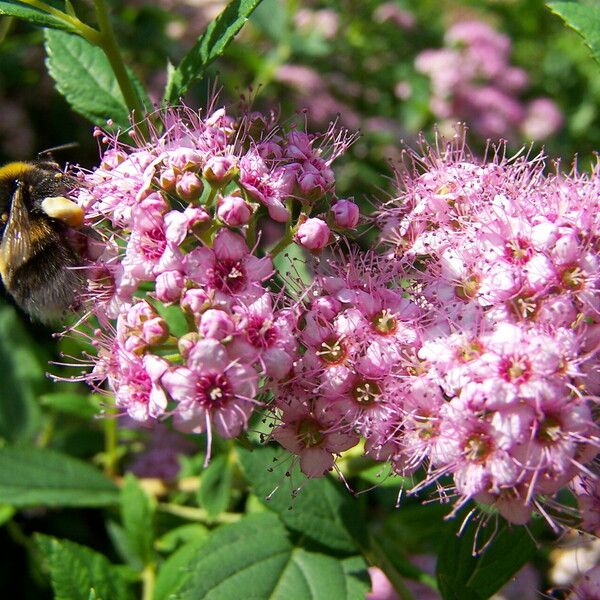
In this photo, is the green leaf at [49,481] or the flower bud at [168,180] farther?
the green leaf at [49,481]

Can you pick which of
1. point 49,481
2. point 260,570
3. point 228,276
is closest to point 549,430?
point 228,276

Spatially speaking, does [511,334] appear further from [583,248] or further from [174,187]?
[174,187]

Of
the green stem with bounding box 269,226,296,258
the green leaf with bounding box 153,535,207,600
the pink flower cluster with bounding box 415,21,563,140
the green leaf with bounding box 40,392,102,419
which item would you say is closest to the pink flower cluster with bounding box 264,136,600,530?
the green stem with bounding box 269,226,296,258

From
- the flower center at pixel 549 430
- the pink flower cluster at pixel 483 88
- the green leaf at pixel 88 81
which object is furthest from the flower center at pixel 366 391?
the pink flower cluster at pixel 483 88

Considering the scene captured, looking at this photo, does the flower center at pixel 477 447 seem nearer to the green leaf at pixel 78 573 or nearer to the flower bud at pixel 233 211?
the flower bud at pixel 233 211

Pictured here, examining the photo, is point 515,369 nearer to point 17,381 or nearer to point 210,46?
point 210,46
